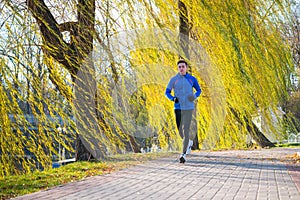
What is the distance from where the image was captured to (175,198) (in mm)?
4727

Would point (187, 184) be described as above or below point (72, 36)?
below

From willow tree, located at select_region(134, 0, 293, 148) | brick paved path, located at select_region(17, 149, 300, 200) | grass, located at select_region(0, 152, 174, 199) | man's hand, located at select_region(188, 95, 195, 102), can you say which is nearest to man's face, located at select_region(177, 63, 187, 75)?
man's hand, located at select_region(188, 95, 195, 102)

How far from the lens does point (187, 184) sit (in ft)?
18.9

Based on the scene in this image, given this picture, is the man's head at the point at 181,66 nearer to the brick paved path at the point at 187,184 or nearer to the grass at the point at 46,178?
the brick paved path at the point at 187,184

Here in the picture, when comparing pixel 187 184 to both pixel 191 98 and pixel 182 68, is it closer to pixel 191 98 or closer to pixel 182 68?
pixel 191 98

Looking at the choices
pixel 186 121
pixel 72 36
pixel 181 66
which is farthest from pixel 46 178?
pixel 181 66

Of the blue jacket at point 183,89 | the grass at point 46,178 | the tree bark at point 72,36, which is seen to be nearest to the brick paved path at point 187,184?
the grass at point 46,178

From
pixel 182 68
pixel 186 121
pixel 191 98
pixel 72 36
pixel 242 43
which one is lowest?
pixel 186 121

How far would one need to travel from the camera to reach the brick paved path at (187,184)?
16.1ft

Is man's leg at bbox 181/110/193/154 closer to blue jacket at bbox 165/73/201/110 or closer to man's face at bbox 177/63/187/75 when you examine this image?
blue jacket at bbox 165/73/201/110

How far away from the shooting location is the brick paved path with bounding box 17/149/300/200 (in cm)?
490

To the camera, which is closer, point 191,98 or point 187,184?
point 187,184

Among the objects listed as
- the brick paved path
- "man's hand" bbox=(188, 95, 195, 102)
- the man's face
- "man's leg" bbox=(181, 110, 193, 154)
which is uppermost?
the man's face

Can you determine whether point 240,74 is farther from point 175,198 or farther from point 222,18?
point 175,198
